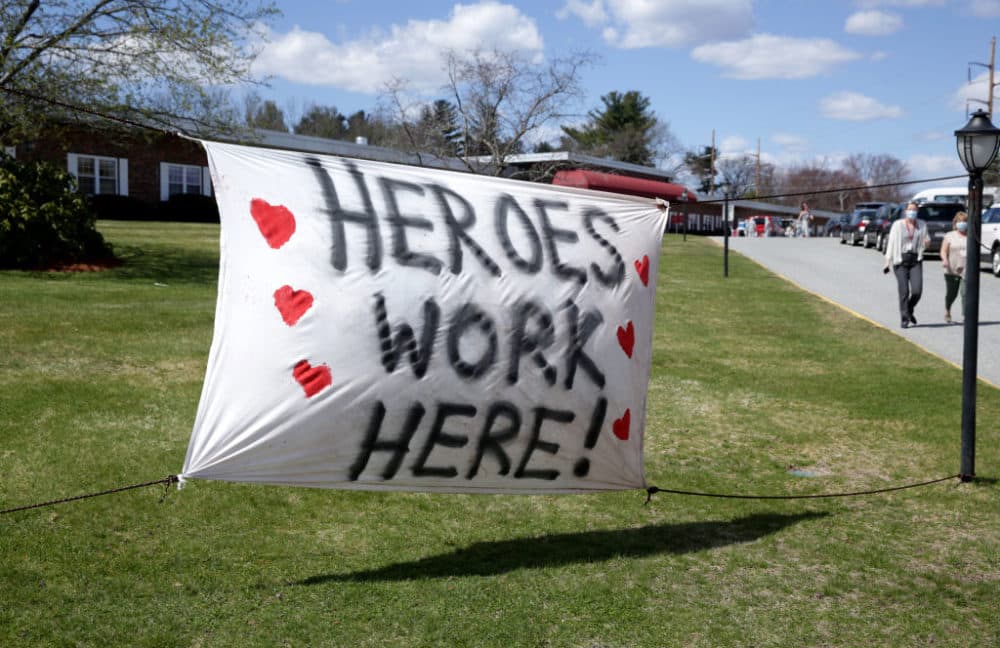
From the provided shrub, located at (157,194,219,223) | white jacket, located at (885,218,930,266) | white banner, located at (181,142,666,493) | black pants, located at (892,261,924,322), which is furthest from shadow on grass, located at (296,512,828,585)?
shrub, located at (157,194,219,223)

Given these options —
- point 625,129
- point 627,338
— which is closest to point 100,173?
point 627,338

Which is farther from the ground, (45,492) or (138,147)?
(138,147)

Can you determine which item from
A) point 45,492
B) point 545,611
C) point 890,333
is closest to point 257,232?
point 545,611

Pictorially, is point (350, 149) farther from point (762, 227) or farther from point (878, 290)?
point (762, 227)

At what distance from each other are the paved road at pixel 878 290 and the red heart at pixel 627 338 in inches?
294

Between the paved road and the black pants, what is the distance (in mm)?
309

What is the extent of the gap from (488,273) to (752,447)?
14.1 ft

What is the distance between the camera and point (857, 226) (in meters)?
36.5

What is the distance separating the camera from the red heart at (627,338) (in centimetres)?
545

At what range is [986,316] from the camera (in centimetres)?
1658

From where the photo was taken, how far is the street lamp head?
7.08 m

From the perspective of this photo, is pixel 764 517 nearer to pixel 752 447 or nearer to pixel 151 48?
pixel 752 447

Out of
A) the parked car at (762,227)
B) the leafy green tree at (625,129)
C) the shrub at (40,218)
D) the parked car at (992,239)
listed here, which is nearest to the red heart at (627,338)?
the shrub at (40,218)

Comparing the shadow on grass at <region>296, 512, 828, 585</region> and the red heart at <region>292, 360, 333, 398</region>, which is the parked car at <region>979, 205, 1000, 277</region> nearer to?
the shadow on grass at <region>296, 512, 828, 585</region>
